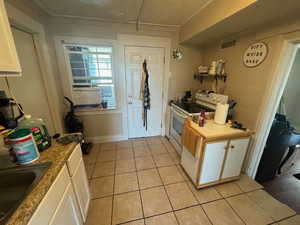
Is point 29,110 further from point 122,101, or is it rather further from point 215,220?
point 215,220

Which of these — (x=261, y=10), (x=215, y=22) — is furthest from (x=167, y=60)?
(x=261, y=10)

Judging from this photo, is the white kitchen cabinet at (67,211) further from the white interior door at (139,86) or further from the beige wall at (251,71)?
the beige wall at (251,71)

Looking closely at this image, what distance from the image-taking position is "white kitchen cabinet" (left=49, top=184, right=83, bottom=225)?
2.63 ft

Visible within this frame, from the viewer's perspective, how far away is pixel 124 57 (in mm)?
2562

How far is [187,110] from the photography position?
90.4 inches

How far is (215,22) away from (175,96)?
165cm

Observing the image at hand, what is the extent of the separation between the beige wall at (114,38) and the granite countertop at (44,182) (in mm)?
1692

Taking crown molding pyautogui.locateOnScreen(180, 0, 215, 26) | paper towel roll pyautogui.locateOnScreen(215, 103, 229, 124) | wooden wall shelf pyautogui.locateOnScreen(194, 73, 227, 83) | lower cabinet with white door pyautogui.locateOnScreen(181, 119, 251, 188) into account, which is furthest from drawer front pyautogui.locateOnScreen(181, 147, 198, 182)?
crown molding pyautogui.locateOnScreen(180, 0, 215, 26)

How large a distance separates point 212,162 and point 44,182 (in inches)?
Result: 67.5

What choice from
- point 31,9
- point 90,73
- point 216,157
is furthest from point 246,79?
point 31,9

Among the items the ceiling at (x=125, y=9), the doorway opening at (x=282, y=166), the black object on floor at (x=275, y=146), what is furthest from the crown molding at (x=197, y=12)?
the black object on floor at (x=275, y=146)

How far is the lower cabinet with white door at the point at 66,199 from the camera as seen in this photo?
0.69 m

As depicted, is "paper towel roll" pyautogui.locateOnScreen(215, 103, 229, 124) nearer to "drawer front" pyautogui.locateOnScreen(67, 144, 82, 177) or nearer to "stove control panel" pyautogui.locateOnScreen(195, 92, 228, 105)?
"stove control panel" pyautogui.locateOnScreen(195, 92, 228, 105)

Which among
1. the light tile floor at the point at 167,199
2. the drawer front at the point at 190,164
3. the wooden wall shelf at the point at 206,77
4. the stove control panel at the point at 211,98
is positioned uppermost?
the wooden wall shelf at the point at 206,77
